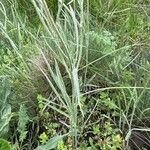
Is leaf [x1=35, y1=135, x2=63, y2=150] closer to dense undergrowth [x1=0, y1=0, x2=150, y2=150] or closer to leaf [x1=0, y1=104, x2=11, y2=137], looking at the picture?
dense undergrowth [x1=0, y1=0, x2=150, y2=150]

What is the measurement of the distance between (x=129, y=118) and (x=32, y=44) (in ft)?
1.59

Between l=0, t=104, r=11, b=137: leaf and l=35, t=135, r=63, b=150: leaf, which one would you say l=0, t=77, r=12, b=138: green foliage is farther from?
l=35, t=135, r=63, b=150: leaf

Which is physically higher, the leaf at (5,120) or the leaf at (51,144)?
the leaf at (5,120)

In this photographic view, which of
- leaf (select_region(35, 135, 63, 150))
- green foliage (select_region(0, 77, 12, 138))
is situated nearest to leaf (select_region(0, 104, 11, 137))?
green foliage (select_region(0, 77, 12, 138))

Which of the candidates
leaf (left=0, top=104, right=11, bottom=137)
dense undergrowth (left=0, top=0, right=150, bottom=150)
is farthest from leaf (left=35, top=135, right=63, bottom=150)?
leaf (left=0, top=104, right=11, bottom=137)

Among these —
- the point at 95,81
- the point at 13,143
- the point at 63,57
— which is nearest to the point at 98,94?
the point at 95,81

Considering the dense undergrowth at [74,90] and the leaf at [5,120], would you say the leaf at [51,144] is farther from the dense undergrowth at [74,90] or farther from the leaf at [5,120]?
the leaf at [5,120]

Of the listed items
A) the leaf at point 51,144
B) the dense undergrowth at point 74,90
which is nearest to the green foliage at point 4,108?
the dense undergrowth at point 74,90

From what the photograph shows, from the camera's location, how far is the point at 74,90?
1.35 metres

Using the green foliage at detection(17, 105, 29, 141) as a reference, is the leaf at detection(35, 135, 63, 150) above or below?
below

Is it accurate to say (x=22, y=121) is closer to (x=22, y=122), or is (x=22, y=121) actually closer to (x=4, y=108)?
(x=22, y=122)

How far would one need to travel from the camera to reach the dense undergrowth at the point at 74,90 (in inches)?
54.9

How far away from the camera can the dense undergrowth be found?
4.58ft

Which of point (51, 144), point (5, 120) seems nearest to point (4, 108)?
point (5, 120)
